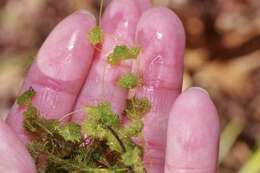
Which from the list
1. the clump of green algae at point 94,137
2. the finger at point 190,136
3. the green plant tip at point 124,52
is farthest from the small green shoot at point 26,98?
the finger at point 190,136

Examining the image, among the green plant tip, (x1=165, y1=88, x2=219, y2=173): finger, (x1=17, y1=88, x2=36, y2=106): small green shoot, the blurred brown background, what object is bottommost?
the blurred brown background

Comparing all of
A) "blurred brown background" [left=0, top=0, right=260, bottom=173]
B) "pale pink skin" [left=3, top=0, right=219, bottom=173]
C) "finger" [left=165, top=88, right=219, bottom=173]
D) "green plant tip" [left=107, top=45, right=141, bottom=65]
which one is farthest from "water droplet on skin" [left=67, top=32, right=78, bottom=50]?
"blurred brown background" [left=0, top=0, right=260, bottom=173]

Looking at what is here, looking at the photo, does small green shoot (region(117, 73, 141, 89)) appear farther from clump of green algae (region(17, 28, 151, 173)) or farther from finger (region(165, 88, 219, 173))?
finger (region(165, 88, 219, 173))

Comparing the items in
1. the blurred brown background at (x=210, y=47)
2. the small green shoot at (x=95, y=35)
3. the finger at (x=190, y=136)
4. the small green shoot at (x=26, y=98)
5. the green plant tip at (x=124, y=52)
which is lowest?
the blurred brown background at (x=210, y=47)

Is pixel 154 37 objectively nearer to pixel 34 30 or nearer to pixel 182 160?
pixel 182 160

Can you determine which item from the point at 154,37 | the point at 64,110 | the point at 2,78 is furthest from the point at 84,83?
the point at 2,78

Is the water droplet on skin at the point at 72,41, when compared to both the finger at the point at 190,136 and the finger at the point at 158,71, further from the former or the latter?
the finger at the point at 190,136

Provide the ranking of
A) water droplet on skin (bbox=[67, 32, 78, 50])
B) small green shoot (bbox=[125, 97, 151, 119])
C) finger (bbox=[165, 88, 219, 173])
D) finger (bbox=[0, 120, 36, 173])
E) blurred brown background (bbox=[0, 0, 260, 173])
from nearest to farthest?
1. finger (bbox=[0, 120, 36, 173])
2. finger (bbox=[165, 88, 219, 173])
3. small green shoot (bbox=[125, 97, 151, 119])
4. water droplet on skin (bbox=[67, 32, 78, 50])
5. blurred brown background (bbox=[0, 0, 260, 173])
